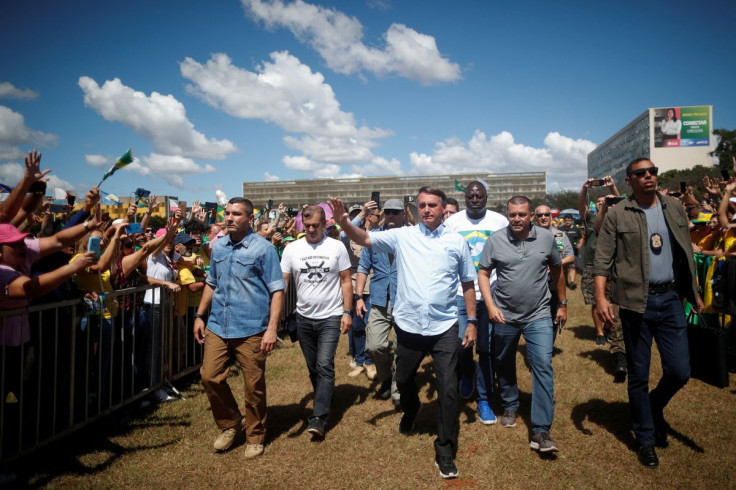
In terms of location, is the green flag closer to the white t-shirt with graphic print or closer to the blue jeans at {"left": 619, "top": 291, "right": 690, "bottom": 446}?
the white t-shirt with graphic print

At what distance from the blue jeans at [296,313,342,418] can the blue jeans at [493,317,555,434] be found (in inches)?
65.9

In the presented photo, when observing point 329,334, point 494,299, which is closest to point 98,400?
point 329,334

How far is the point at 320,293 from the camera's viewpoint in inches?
182

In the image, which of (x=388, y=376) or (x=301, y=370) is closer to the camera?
(x=388, y=376)

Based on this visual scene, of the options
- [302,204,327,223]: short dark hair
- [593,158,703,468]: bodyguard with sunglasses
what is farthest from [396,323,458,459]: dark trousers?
[302,204,327,223]: short dark hair

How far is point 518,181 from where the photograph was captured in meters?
128

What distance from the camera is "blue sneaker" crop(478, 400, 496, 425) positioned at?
4.65 m

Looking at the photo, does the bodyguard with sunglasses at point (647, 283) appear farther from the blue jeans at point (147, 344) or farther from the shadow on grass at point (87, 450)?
the blue jeans at point (147, 344)

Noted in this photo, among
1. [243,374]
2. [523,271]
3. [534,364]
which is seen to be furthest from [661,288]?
[243,374]

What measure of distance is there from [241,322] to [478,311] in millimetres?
2555

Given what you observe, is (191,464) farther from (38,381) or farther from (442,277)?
(442,277)

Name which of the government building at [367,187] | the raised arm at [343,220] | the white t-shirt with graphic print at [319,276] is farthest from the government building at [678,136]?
the raised arm at [343,220]

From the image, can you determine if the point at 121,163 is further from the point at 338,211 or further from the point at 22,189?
the point at 338,211

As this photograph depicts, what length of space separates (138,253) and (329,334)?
231 centimetres
